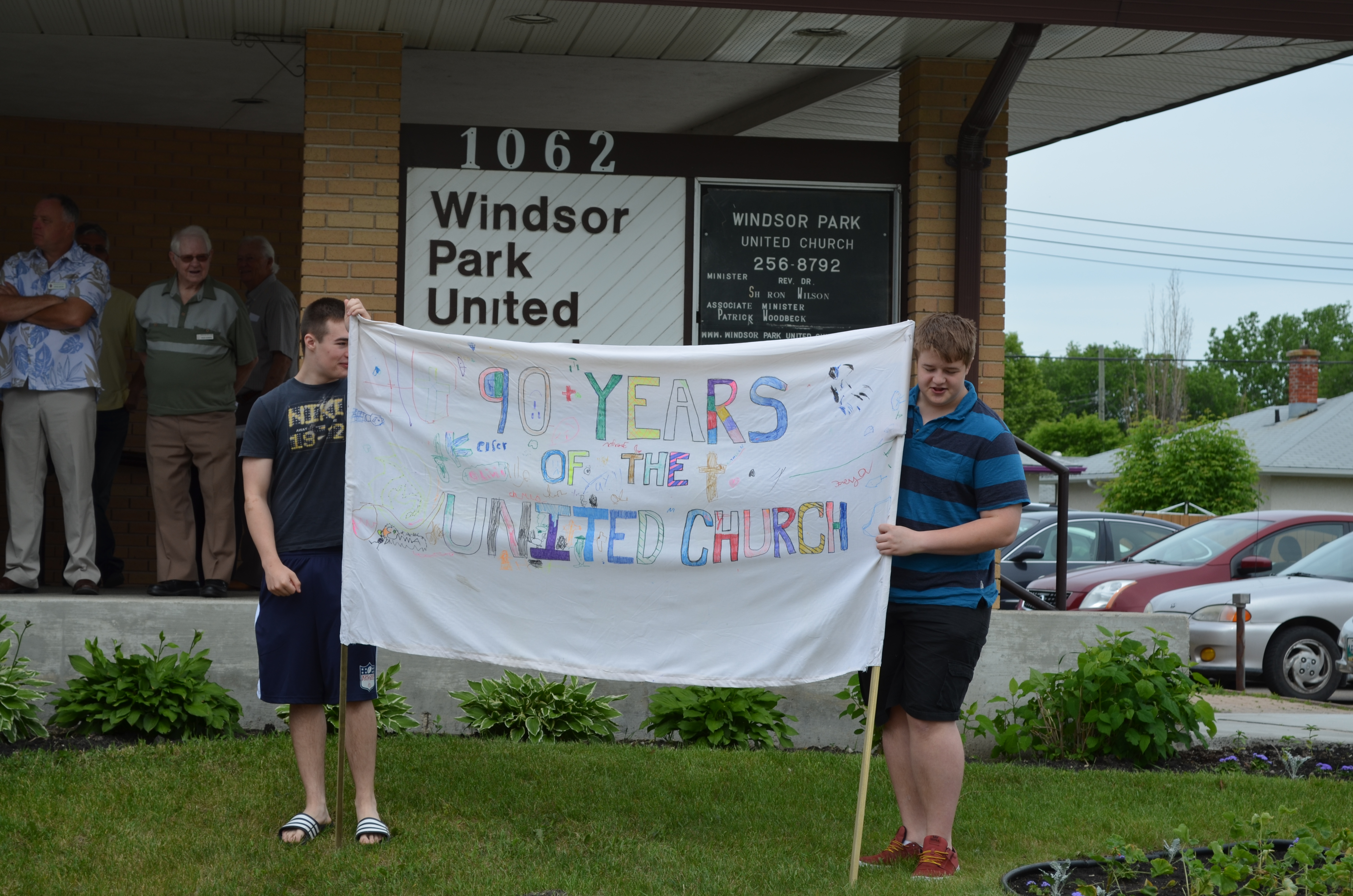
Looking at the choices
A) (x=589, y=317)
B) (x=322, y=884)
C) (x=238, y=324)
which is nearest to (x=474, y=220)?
(x=589, y=317)

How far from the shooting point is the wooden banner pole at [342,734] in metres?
4.62

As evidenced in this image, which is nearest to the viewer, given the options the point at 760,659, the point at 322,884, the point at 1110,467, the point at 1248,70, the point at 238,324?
the point at 322,884

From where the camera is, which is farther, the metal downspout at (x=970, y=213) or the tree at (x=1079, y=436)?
the tree at (x=1079, y=436)

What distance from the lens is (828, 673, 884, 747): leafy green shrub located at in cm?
666

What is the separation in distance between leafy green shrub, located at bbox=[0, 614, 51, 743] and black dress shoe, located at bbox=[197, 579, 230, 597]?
98cm

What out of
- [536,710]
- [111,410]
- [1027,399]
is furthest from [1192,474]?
[1027,399]

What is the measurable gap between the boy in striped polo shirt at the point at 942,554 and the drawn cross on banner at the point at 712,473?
2.16ft

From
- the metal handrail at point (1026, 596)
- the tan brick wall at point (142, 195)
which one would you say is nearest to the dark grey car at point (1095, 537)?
the metal handrail at point (1026, 596)

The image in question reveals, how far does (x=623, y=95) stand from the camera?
30.8 feet

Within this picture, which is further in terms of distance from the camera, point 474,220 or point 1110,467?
point 1110,467

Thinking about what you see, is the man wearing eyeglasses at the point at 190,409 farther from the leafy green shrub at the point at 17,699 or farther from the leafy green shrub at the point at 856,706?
the leafy green shrub at the point at 856,706

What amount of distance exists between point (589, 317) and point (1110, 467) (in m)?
41.1

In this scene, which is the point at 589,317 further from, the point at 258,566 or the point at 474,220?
the point at 258,566

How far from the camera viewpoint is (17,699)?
20.1 ft
